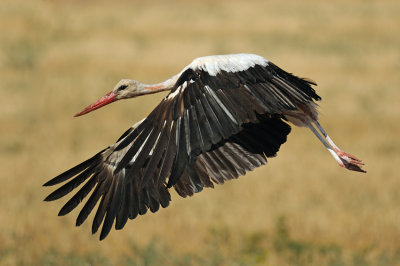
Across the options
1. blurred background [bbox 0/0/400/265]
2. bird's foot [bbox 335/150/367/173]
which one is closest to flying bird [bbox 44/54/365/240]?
bird's foot [bbox 335/150/367/173]

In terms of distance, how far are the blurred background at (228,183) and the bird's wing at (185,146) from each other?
1.96 metres

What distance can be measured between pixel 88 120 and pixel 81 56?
6.64 meters

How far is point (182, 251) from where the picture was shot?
875 centimetres

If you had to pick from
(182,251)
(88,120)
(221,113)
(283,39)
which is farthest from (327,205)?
(283,39)

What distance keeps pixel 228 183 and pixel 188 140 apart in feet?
22.5

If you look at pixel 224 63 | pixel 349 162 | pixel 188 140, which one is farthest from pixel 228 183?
pixel 188 140

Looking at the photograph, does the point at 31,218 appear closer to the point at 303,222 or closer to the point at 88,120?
the point at 303,222

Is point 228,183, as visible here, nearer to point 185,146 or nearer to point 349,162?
point 349,162

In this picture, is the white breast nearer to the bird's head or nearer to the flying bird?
the flying bird

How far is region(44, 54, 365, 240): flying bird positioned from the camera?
533 centimetres

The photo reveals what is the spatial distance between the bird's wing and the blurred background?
1961mm

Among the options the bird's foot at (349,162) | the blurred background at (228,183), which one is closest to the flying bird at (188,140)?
the bird's foot at (349,162)

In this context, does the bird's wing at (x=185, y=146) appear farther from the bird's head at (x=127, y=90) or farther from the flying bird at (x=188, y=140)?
the bird's head at (x=127, y=90)

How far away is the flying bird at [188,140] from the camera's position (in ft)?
17.5
